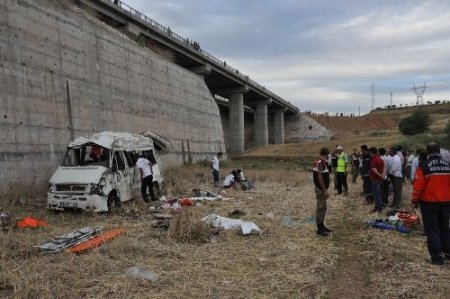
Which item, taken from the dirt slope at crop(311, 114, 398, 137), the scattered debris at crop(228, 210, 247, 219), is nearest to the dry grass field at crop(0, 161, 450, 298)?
the scattered debris at crop(228, 210, 247, 219)

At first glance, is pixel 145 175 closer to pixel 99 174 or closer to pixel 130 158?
pixel 130 158

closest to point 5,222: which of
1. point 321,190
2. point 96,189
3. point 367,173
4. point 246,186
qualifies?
point 96,189

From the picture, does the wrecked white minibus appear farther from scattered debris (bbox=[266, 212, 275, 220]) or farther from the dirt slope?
the dirt slope

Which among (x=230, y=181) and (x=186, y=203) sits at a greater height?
(x=230, y=181)

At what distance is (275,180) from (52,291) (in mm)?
18867

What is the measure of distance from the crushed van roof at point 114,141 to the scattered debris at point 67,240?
4.66m

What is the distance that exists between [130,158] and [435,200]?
9497mm

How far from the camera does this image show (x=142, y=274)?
686cm

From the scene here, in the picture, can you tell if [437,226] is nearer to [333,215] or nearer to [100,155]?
[333,215]

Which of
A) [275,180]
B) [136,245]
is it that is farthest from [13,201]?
[275,180]

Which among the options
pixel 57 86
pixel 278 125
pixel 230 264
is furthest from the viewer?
Result: pixel 278 125

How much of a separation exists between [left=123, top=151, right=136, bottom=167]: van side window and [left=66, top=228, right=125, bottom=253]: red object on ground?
4.69 metres

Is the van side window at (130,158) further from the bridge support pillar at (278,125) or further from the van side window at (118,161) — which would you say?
the bridge support pillar at (278,125)

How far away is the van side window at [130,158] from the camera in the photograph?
14.7m
